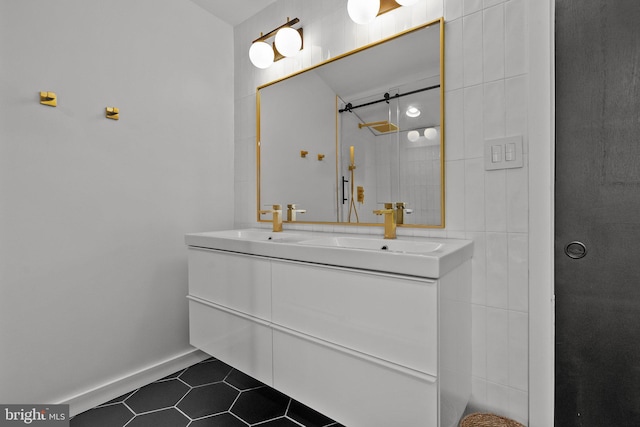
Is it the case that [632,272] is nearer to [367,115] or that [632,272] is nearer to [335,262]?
[335,262]

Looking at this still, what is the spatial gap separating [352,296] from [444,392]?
1.30 ft

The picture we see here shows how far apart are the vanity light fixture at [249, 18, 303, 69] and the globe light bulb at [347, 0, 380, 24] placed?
1.44 feet

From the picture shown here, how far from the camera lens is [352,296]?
1082 mm

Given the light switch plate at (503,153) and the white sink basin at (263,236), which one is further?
the white sink basin at (263,236)

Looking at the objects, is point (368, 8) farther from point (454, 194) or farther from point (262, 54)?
point (454, 194)

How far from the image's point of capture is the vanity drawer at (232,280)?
138cm

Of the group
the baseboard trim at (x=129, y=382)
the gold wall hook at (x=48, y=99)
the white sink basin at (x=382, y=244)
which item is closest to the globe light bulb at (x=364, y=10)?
the white sink basin at (x=382, y=244)

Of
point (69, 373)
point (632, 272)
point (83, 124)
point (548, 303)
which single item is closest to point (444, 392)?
point (548, 303)

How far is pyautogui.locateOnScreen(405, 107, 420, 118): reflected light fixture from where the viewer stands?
1.40 metres

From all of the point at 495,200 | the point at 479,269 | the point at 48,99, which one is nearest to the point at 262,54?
the point at 48,99

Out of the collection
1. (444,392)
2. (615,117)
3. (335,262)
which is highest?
Result: (615,117)

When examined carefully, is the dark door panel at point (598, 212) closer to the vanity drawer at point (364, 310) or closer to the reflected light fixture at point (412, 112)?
the reflected light fixture at point (412, 112)

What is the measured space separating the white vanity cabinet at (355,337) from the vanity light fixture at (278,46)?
1.19 meters

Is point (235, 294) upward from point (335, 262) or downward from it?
downward
